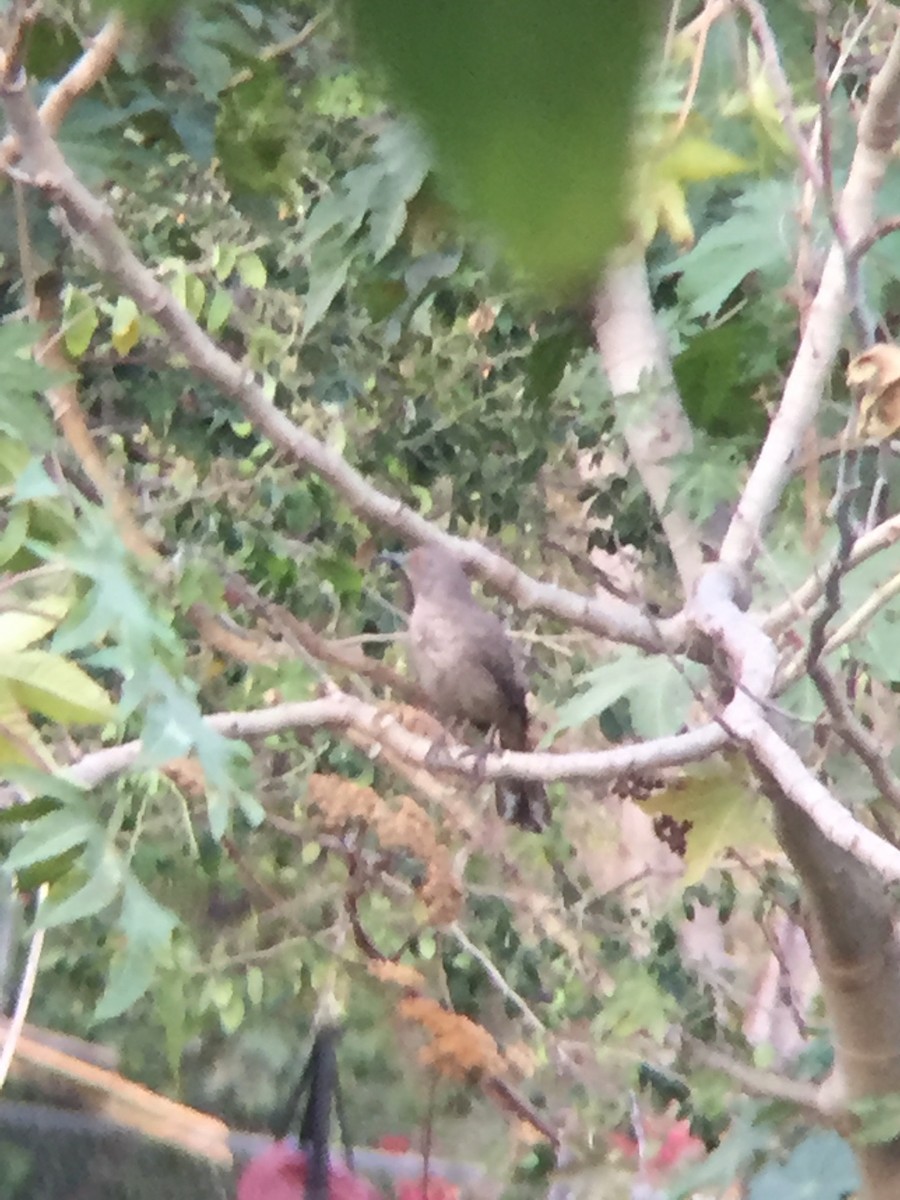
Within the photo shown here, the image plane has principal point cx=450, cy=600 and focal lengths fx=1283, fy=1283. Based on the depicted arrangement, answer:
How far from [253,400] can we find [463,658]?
45.0 inches

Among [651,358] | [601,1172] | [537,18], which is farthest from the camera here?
[601,1172]

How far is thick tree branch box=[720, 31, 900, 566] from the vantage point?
768 millimetres

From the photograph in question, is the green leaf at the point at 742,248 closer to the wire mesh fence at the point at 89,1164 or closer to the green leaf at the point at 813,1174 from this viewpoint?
the green leaf at the point at 813,1174

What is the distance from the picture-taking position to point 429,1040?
72.3 inches

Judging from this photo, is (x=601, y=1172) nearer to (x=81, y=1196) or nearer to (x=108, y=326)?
(x=81, y=1196)

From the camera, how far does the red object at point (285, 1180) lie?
1.27m

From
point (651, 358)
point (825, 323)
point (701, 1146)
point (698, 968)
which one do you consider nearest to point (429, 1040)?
point (701, 1146)

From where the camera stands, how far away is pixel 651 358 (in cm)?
103

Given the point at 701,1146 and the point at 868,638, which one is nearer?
the point at 868,638

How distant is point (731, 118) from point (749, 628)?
38 cm

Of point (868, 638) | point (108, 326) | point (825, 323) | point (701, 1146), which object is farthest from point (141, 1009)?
point (825, 323)

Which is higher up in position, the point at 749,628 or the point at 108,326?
the point at 108,326

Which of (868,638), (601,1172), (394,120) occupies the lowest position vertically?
(394,120)

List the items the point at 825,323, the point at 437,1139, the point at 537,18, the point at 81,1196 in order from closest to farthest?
1. the point at 537,18
2. the point at 825,323
3. the point at 81,1196
4. the point at 437,1139
